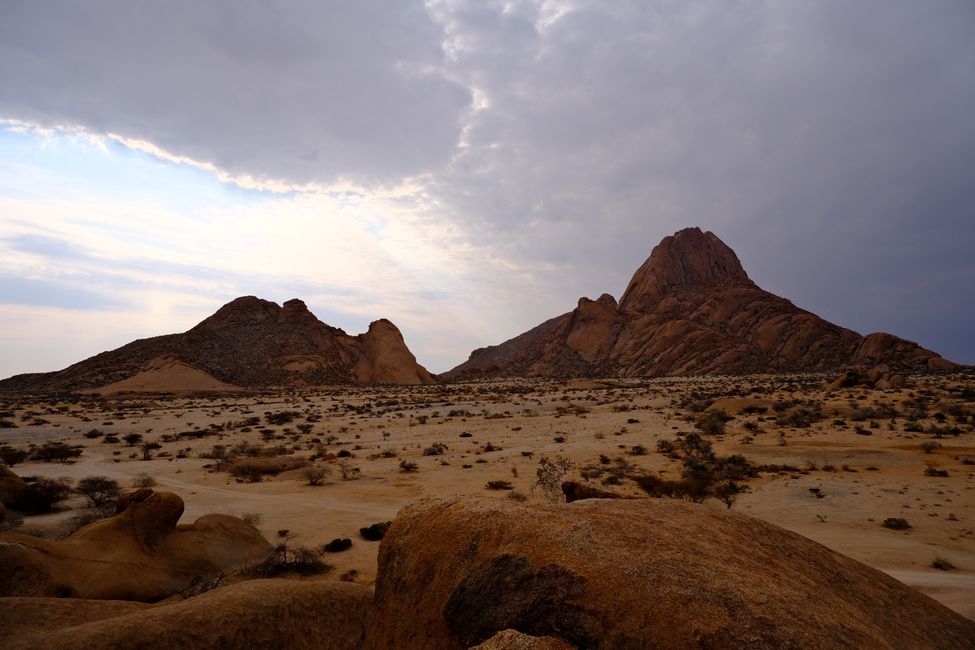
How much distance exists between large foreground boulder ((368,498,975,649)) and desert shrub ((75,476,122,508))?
10.6m

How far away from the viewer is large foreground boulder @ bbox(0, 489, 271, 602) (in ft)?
16.9

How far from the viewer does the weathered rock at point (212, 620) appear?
3.54 meters

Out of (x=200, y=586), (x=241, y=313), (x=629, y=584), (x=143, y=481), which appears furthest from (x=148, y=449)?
(x=241, y=313)

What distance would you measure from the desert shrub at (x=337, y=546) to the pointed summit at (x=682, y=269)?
112 meters

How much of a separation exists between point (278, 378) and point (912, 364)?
96.3 m

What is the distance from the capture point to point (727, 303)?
10475cm

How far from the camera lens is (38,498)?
10.6 meters

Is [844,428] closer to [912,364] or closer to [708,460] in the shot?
[708,460]

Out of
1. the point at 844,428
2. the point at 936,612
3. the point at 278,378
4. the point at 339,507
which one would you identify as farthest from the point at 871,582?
the point at 278,378

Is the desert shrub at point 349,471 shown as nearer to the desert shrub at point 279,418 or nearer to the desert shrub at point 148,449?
the desert shrub at point 148,449

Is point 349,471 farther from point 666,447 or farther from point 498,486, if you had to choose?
point 666,447

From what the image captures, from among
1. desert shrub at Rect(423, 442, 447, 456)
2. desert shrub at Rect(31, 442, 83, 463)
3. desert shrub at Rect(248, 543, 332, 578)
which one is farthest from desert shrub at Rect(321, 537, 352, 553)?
desert shrub at Rect(31, 442, 83, 463)

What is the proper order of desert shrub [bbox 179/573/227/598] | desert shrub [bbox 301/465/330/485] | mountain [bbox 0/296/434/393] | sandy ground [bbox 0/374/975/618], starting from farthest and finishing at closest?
1. mountain [bbox 0/296/434/393]
2. desert shrub [bbox 301/465/330/485]
3. sandy ground [bbox 0/374/975/618]
4. desert shrub [bbox 179/573/227/598]

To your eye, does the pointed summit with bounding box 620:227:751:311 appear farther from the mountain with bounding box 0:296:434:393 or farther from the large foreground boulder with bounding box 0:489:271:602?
the large foreground boulder with bounding box 0:489:271:602
